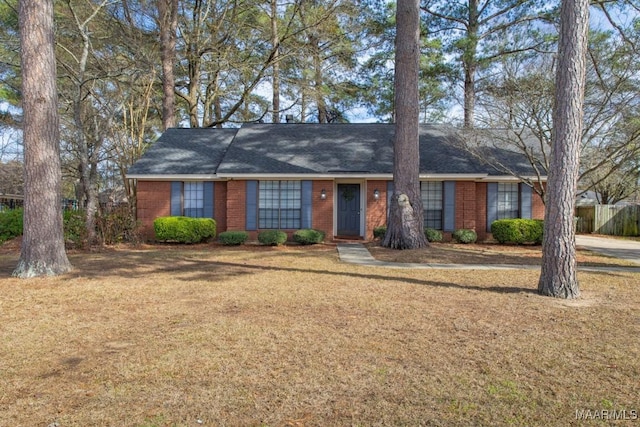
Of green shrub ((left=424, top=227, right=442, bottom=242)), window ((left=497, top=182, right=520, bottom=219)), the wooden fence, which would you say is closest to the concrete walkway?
green shrub ((left=424, top=227, right=442, bottom=242))

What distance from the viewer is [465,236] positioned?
1389 centimetres

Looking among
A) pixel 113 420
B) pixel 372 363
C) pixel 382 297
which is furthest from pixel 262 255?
pixel 113 420

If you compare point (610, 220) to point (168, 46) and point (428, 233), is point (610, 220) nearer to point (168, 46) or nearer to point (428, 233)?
point (428, 233)

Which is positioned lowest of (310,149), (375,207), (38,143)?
(375,207)

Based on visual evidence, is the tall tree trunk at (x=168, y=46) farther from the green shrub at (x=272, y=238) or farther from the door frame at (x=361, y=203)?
the door frame at (x=361, y=203)

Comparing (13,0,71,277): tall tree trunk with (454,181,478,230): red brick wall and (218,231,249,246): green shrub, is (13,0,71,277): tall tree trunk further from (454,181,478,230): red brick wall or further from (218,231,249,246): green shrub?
(454,181,478,230): red brick wall

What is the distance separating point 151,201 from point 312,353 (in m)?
12.5

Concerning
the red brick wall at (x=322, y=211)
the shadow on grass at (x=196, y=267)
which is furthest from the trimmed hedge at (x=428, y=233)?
the shadow on grass at (x=196, y=267)

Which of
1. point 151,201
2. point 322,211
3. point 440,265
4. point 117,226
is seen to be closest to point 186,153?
point 151,201

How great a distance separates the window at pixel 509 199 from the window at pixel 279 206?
756cm

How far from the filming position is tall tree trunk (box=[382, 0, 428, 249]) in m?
11.6

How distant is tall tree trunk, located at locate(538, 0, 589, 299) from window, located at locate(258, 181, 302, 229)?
943cm

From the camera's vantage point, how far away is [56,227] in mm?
8109

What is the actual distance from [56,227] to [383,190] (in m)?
10.2
